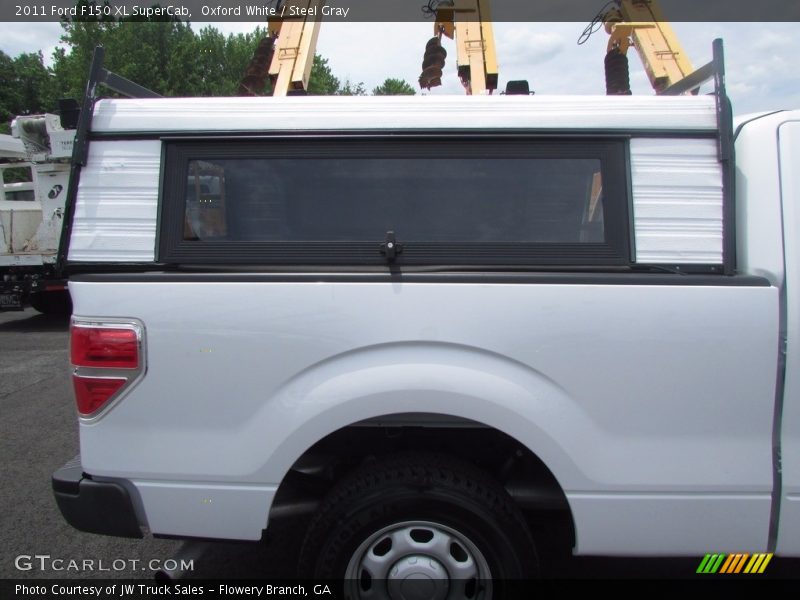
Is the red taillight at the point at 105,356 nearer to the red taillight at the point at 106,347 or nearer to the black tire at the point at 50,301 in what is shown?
the red taillight at the point at 106,347

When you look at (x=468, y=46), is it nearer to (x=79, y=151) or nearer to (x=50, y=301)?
(x=79, y=151)

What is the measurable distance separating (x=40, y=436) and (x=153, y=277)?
3761 millimetres

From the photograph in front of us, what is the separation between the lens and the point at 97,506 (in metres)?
2.23

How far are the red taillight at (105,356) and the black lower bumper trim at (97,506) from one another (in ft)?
1.22

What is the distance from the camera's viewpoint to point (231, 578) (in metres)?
2.91

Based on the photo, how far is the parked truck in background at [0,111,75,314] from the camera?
10359mm

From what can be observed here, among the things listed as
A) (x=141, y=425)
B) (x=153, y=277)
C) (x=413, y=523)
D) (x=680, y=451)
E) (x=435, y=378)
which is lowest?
(x=413, y=523)

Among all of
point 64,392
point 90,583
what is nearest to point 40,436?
point 64,392

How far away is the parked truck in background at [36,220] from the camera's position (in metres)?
10.4

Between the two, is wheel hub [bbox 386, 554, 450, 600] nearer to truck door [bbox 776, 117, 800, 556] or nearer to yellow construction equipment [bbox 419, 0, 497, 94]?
truck door [bbox 776, 117, 800, 556]

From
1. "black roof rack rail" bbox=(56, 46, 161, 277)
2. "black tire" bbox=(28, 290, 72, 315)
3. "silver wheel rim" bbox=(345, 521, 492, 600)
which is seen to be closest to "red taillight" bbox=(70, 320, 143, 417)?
"black roof rack rail" bbox=(56, 46, 161, 277)

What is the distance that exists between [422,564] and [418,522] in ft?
0.53

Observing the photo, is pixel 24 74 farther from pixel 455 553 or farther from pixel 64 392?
pixel 455 553

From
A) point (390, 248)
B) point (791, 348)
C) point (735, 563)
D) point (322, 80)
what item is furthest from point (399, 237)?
point (322, 80)
